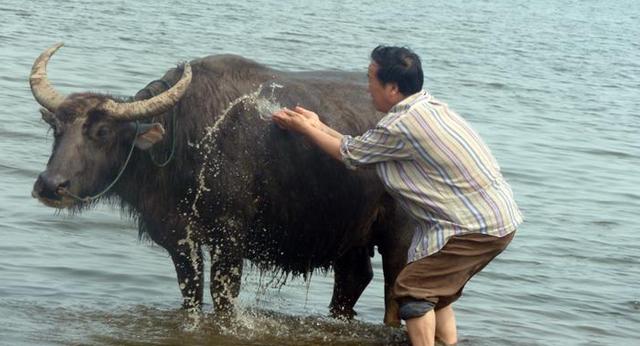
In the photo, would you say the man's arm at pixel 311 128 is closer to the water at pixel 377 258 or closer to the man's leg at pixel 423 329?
the man's leg at pixel 423 329

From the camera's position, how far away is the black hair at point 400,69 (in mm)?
6684

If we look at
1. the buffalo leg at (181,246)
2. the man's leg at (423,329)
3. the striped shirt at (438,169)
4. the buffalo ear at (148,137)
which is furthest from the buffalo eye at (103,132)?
the man's leg at (423,329)

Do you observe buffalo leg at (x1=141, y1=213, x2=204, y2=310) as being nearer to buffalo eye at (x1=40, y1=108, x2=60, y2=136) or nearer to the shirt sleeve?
buffalo eye at (x1=40, y1=108, x2=60, y2=136)

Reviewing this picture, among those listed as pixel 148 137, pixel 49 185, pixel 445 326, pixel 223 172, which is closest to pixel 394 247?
pixel 445 326

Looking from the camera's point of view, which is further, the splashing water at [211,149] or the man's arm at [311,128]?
the splashing water at [211,149]

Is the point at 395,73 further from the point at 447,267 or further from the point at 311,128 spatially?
the point at 447,267

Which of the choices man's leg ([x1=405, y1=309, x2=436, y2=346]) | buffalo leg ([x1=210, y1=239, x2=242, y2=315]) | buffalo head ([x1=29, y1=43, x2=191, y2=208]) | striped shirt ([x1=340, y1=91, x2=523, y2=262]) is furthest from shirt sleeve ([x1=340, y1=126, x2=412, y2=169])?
buffalo leg ([x1=210, y1=239, x2=242, y2=315])

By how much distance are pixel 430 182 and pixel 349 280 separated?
207 centimetres

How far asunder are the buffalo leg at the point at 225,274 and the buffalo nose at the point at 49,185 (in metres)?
1.05

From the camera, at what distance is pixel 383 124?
260 inches

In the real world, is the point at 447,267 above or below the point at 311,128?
below

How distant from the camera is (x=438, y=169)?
21.6ft

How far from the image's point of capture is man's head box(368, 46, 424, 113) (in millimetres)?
6688

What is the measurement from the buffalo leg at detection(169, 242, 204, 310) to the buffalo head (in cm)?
64
